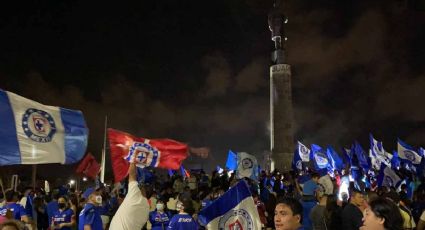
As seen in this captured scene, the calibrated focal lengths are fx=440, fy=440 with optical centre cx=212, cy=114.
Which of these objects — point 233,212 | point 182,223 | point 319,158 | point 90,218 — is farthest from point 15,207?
point 319,158

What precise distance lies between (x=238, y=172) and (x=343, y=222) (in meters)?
13.9

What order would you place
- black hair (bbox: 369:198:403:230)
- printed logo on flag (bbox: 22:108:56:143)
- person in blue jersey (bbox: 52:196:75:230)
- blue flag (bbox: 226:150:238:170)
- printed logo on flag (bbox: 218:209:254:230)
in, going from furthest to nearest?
blue flag (bbox: 226:150:238:170) → person in blue jersey (bbox: 52:196:75:230) → printed logo on flag (bbox: 218:209:254:230) → printed logo on flag (bbox: 22:108:56:143) → black hair (bbox: 369:198:403:230)

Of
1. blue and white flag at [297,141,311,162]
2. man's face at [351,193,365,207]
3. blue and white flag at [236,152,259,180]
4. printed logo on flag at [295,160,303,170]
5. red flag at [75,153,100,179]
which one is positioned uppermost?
blue and white flag at [297,141,311,162]

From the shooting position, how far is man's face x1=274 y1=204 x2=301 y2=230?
13.0 feet

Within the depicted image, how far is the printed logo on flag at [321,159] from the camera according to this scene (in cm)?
2644

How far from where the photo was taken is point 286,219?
398 cm

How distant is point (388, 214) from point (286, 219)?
35.4 inches

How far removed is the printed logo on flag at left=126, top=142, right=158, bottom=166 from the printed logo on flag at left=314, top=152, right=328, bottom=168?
19.5 metres

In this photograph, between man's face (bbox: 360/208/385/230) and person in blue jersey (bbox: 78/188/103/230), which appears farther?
person in blue jersey (bbox: 78/188/103/230)

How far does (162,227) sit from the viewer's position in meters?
10.4

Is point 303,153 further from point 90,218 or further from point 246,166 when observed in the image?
point 90,218

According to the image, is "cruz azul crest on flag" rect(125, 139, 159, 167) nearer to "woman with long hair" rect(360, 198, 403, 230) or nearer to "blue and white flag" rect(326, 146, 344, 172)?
"woman with long hair" rect(360, 198, 403, 230)

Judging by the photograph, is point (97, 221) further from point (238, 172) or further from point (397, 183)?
point (238, 172)

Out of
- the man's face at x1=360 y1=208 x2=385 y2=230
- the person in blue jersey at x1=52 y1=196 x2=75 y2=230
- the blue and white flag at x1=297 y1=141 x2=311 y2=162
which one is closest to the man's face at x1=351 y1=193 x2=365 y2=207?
the man's face at x1=360 y1=208 x2=385 y2=230
